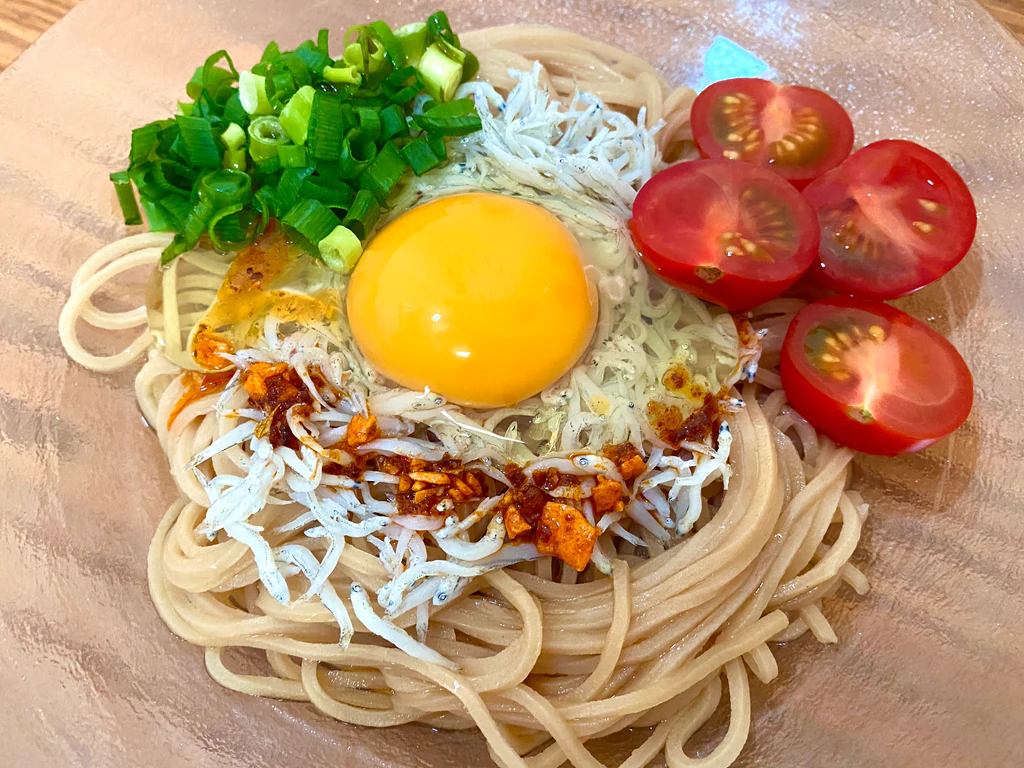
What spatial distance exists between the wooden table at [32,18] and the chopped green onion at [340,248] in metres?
2.34

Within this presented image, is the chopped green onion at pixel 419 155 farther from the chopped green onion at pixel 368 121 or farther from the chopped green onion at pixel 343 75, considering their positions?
the chopped green onion at pixel 343 75

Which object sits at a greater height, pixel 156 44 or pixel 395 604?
pixel 156 44

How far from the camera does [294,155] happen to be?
268 cm

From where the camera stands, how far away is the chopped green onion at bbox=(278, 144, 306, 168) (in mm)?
2678

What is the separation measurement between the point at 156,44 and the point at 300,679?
297 centimetres

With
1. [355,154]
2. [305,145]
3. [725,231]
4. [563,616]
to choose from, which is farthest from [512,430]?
[305,145]

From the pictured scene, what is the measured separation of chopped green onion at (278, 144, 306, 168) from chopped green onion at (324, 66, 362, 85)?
0.32m

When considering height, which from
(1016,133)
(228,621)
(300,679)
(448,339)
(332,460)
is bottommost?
(300,679)

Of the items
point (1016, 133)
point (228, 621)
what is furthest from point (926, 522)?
point (228, 621)

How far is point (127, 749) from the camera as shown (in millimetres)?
2430

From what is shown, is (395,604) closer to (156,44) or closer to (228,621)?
(228,621)

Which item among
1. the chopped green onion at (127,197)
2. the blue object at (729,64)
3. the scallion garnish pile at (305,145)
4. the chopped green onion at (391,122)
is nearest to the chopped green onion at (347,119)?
the scallion garnish pile at (305,145)

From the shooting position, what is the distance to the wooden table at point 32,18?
11.7 ft

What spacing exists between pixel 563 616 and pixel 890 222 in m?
→ 1.92
